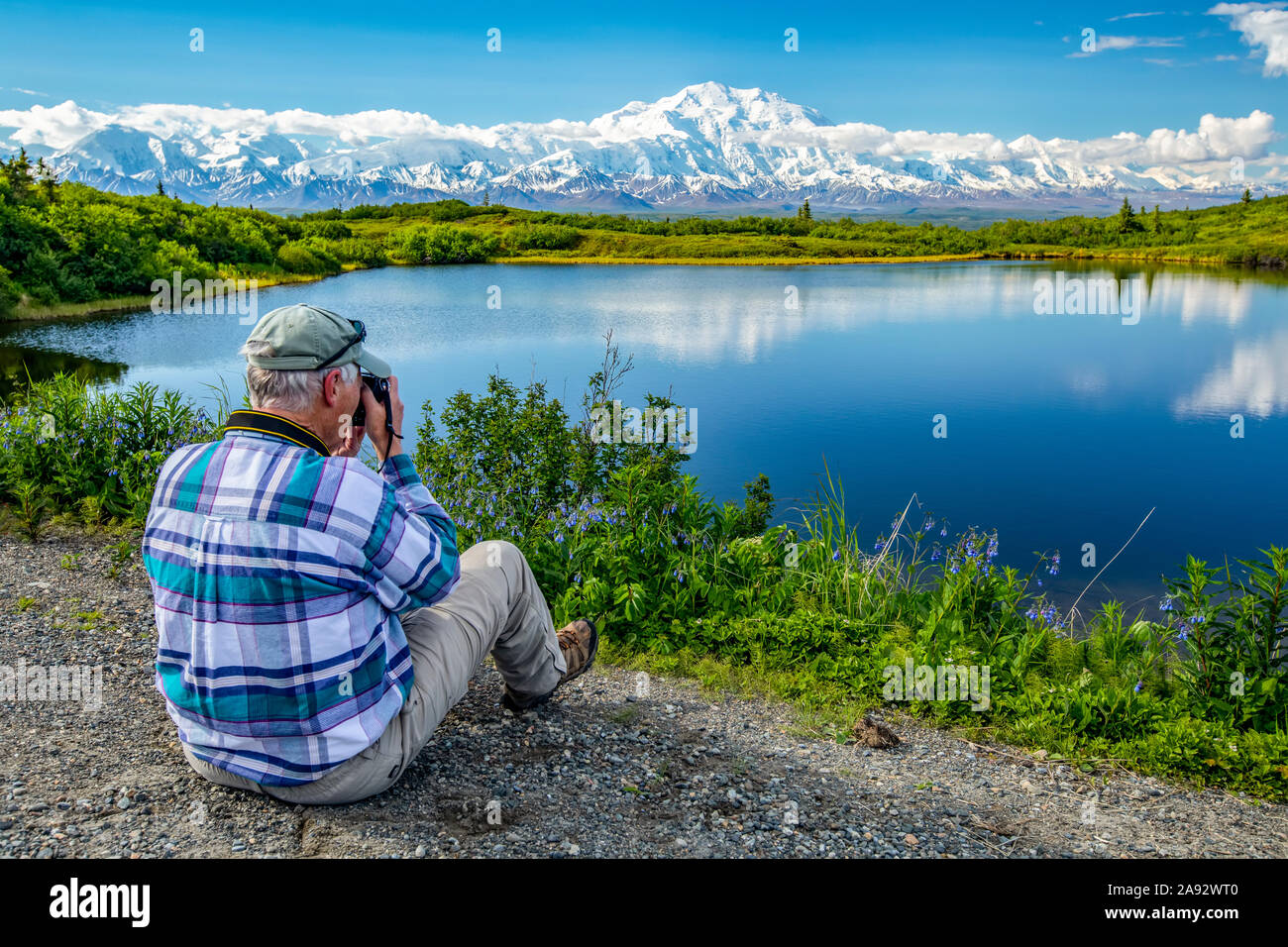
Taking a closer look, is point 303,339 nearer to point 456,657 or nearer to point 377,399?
point 377,399

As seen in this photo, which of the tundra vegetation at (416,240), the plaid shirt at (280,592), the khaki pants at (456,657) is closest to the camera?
the plaid shirt at (280,592)

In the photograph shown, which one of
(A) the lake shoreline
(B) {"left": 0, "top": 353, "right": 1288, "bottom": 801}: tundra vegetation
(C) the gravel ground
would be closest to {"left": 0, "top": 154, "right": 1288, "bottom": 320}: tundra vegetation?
(A) the lake shoreline

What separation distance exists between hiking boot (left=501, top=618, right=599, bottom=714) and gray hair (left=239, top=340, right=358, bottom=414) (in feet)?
5.99

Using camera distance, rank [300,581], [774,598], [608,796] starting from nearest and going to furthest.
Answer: [300,581], [608,796], [774,598]

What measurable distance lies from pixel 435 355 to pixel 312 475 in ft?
63.2

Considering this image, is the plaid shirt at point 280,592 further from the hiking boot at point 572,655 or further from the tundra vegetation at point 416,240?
the tundra vegetation at point 416,240

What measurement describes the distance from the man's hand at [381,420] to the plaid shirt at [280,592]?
43 centimetres

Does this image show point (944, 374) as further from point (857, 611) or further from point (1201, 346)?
point (857, 611)

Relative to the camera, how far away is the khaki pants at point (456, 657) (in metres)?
2.91

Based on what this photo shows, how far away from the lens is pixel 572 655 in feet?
13.6

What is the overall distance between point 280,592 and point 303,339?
0.80 m

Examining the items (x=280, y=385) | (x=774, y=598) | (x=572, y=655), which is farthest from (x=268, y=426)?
(x=774, y=598)

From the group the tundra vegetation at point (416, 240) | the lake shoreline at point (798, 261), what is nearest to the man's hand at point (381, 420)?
the tundra vegetation at point (416, 240)

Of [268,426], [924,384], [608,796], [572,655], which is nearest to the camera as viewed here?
[268,426]
